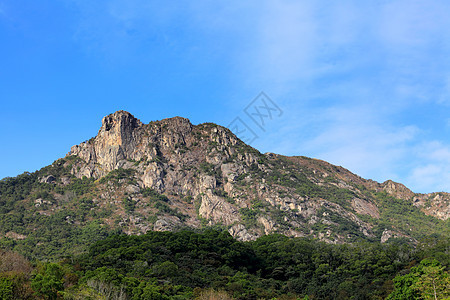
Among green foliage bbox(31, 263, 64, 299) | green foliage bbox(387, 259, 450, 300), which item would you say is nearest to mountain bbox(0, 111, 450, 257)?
green foliage bbox(31, 263, 64, 299)

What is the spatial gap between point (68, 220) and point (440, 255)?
116m

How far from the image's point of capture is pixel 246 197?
183 m

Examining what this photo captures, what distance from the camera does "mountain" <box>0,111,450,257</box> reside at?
525 ft

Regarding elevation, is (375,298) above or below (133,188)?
below

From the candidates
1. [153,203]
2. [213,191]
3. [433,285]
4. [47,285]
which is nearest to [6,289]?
[47,285]

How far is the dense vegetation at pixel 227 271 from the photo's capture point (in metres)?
69.6

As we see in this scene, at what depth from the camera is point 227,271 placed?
98938 millimetres

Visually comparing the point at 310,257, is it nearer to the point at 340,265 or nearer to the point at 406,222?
the point at 340,265

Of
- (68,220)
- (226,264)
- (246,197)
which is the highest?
(246,197)

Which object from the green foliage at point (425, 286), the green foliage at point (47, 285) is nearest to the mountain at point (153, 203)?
the green foliage at point (47, 285)

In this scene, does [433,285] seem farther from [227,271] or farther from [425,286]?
[227,271]

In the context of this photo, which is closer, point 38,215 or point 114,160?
point 38,215

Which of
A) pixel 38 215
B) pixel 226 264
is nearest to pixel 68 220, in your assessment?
pixel 38 215

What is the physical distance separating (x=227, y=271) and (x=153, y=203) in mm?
81663
